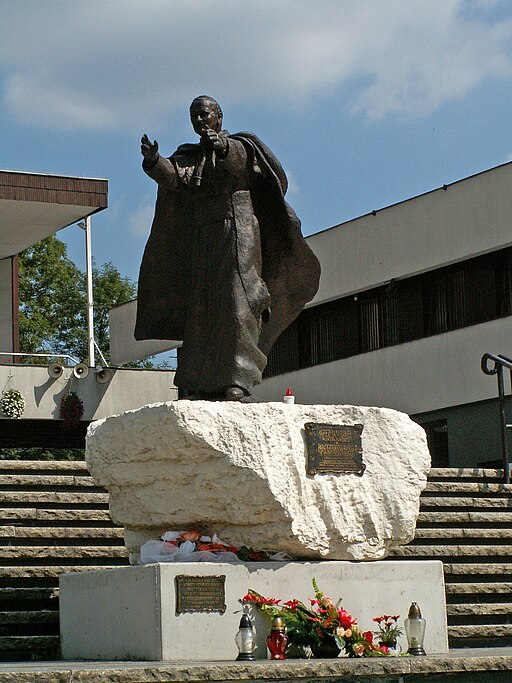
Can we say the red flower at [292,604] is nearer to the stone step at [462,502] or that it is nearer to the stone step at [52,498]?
the stone step at [52,498]

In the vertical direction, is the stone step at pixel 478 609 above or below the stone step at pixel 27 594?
below

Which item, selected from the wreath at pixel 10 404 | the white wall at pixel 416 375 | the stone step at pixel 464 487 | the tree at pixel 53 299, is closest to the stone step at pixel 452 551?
the stone step at pixel 464 487

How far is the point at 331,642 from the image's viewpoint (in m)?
8.47

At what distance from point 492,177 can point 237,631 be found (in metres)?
15.9

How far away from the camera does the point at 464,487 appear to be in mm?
13008

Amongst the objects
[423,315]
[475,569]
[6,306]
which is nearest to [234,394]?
[475,569]

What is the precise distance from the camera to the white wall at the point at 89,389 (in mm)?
23344

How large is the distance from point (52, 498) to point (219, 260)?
2.66 metres

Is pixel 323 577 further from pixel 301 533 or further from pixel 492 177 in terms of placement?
pixel 492 177

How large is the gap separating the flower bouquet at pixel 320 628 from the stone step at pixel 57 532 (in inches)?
96.2

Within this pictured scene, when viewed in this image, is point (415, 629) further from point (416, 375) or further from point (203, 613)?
point (416, 375)

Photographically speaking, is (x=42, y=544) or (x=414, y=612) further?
(x=42, y=544)

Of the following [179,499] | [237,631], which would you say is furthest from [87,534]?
[237,631]

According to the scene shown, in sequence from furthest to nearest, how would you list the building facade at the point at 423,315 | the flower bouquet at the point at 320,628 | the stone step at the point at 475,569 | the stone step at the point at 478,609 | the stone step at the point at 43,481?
the building facade at the point at 423,315 → the stone step at the point at 43,481 → the stone step at the point at 475,569 → the stone step at the point at 478,609 → the flower bouquet at the point at 320,628
